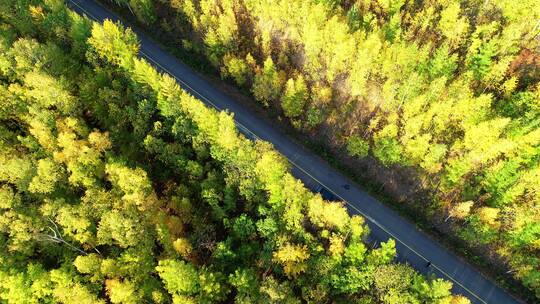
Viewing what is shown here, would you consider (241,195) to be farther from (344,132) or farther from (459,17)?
(459,17)

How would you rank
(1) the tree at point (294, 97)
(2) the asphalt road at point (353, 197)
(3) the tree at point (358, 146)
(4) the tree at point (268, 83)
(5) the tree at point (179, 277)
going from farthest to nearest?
(4) the tree at point (268, 83) < (1) the tree at point (294, 97) < (3) the tree at point (358, 146) < (2) the asphalt road at point (353, 197) < (5) the tree at point (179, 277)

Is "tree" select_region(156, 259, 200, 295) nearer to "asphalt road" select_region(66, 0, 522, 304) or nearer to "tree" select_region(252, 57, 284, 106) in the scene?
"asphalt road" select_region(66, 0, 522, 304)

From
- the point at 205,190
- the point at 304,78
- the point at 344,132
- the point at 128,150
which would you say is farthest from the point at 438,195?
the point at 128,150

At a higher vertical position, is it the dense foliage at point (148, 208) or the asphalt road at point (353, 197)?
the asphalt road at point (353, 197)

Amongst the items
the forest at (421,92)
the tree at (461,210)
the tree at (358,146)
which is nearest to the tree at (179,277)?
the tree at (358,146)

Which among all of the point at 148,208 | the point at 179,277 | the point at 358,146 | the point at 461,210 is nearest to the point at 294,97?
the point at 358,146

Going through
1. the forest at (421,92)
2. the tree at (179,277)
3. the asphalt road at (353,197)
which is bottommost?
the tree at (179,277)

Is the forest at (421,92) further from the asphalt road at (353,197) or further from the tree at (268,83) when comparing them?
the asphalt road at (353,197)
